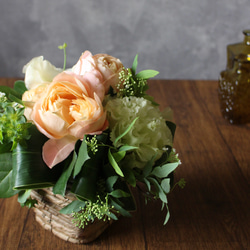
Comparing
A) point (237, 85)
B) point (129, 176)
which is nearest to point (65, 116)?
point (129, 176)

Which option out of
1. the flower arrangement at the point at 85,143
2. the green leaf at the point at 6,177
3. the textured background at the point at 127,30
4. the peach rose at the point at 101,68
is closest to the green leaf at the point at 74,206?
the flower arrangement at the point at 85,143

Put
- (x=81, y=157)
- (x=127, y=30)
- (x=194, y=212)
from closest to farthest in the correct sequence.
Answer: (x=81, y=157), (x=194, y=212), (x=127, y=30)

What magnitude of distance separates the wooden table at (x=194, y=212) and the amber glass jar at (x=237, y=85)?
0.22 feet

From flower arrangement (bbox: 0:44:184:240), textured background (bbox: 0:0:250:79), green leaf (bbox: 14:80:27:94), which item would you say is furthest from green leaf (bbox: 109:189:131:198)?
textured background (bbox: 0:0:250:79)

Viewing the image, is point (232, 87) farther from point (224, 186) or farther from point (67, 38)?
point (67, 38)

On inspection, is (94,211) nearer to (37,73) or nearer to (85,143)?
(85,143)

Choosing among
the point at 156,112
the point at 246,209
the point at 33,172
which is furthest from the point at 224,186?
the point at 33,172

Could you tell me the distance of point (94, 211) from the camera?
0.68 m

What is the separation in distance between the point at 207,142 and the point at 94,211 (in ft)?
1.99

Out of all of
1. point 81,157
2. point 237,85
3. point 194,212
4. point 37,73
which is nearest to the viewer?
point 81,157

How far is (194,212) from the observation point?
895 millimetres

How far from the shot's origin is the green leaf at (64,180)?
68cm

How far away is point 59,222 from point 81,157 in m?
0.21

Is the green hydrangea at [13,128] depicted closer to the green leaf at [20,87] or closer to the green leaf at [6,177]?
the green leaf at [6,177]
